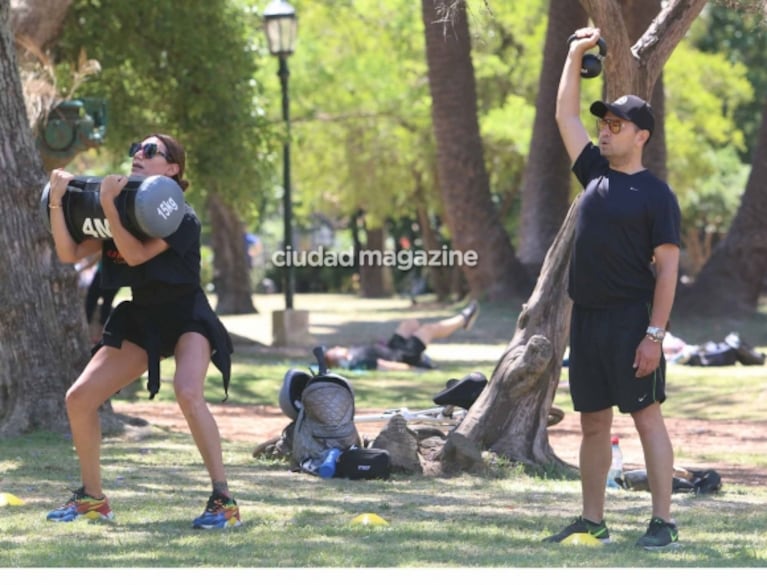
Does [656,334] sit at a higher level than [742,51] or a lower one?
lower

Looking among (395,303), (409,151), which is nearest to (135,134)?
(409,151)

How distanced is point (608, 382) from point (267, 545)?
1577mm

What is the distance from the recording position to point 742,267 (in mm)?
24781

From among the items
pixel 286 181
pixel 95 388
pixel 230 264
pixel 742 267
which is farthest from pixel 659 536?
pixel 230 264

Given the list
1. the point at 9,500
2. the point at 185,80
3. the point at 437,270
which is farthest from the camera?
the point at 437,270

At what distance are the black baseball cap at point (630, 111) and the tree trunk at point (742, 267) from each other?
17.9m

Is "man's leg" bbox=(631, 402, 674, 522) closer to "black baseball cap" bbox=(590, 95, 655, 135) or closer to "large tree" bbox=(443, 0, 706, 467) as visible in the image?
"black baseball cap" bbox=(590, 95, 655, 135)

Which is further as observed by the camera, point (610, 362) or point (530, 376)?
point (530, 376)

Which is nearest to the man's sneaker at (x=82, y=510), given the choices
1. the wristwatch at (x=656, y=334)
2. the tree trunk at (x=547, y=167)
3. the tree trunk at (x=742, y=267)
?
the wristwatch at (x=656, y=334)

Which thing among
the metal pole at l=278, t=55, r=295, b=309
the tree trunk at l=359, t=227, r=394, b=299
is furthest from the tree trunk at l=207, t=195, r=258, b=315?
the tree trunk at l=359, t=227, r=394, b=299

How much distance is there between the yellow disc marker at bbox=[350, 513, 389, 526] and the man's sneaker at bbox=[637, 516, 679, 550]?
1.23 meters

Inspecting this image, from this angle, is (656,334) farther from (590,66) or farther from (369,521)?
(369,521)

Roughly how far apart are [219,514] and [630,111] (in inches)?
98.4

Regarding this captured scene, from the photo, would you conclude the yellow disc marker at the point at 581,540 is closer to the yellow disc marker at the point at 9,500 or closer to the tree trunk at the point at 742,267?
the yellow disc marker at the point at 9,500
